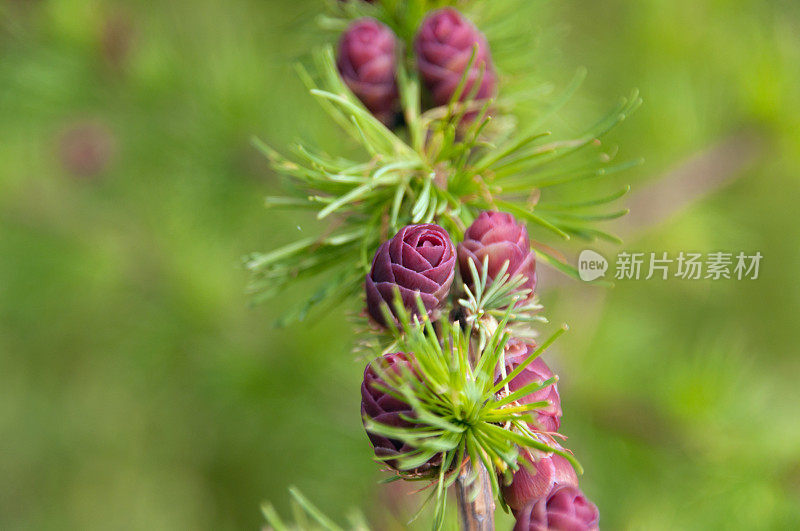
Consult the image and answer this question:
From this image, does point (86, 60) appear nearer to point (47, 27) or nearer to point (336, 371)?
point (47, 27)

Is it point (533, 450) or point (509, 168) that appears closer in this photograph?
point (533, 450)

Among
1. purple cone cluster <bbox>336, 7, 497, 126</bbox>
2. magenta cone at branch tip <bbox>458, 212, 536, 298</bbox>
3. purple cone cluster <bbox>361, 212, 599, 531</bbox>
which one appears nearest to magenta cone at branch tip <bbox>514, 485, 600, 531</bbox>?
purple cone cluster <bbox>361, 212, 599, 531</bbox>

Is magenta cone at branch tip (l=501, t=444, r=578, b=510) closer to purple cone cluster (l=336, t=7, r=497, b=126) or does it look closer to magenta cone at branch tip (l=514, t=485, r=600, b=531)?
magenta cone at branch tip (l=514, t=485, r=600, b=531)

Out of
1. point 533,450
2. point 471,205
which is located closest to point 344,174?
point 471,205

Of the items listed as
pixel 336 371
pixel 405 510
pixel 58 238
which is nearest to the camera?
pixel 405 510

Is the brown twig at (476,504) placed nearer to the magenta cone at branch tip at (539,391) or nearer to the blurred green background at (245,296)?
the magenta cone at branch tip at (539,391)

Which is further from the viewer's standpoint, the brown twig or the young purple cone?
the young purple cone

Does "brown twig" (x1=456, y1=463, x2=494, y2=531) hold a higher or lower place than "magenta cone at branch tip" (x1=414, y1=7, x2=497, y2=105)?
lower
